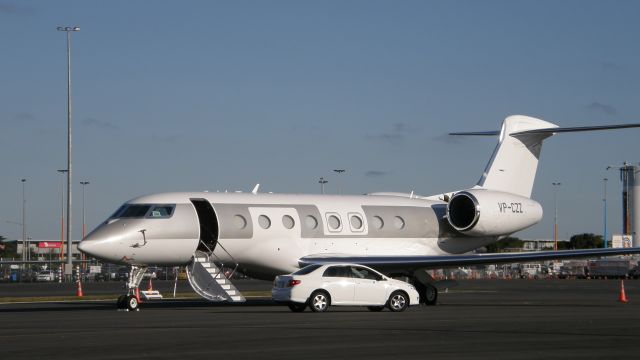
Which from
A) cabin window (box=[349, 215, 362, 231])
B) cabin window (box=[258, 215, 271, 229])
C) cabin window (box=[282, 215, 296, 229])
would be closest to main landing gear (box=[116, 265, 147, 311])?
cabin window (box=[258, 215, 271, 229])

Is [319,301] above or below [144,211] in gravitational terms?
below

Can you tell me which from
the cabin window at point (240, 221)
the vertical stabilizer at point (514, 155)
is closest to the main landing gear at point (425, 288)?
the vertical stabilizer at point (514, 155)

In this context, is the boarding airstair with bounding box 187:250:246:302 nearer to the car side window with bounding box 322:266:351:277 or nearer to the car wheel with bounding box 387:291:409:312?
the car side window with bounding box 322:266:351:277

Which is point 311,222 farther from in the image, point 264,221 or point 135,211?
point 135,211

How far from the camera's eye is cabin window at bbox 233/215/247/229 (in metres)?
31.4

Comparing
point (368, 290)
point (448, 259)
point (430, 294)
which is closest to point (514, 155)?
point (430, 294)

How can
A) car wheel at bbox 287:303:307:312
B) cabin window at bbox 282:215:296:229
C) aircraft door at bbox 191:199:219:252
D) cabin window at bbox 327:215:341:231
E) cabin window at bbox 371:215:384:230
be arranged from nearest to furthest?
car wheel at bbox 287:303:307:312 < aircraft door at bbox 191:199:219:252 < cabin window at bbox 282:215:296:229 < cabin window at bbox 327:215:341:231 < cabin window at bbox 371:215:384:230

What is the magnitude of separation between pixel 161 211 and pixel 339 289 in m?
6.48

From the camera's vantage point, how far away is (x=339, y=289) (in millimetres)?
26734

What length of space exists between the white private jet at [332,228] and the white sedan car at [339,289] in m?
3.77

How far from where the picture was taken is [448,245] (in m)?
36.2

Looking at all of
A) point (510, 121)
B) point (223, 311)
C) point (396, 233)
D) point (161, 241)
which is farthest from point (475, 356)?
point (510, 121)

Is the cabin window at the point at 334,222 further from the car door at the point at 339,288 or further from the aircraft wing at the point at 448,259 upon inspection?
the car door at the point at 339,288

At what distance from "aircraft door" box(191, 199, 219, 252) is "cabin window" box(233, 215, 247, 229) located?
579 millimetres
